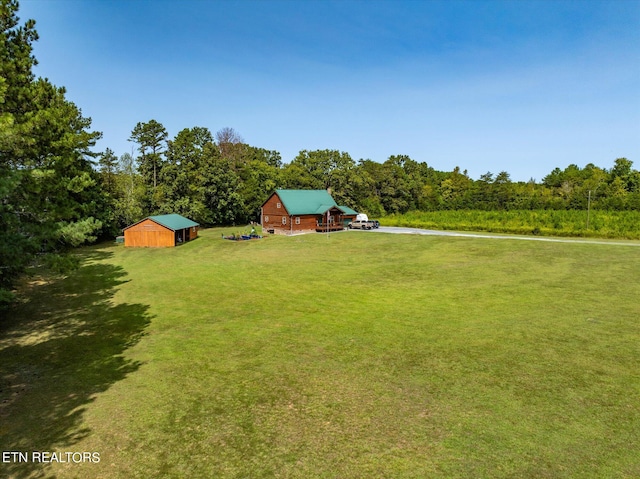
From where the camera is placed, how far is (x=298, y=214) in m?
53.8

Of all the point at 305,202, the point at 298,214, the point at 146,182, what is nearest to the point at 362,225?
the point at 305,202

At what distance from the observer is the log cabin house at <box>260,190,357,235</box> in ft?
178

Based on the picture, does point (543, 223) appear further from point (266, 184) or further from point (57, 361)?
point (57, 361)

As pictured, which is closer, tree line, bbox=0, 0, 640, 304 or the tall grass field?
tree line, bbox=0, 0, 640, 304

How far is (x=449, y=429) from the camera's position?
907 centimetres

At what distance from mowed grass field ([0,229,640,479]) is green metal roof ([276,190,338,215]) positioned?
2967 cm

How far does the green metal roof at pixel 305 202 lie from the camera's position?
180 ft

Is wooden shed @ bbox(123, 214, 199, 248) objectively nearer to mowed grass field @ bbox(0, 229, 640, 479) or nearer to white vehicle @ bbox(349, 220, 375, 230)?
mowed grass field @ bbox(0, 229, 640, 479)

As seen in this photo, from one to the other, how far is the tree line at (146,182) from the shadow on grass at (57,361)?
253cm

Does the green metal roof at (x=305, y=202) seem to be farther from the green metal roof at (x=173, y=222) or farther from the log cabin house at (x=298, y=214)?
the green metal roof at (x=173, y=222)

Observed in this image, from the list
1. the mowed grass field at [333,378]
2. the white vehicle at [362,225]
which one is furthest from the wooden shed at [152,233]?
the white vehicle at [362,225]

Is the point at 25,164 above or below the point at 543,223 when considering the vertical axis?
above

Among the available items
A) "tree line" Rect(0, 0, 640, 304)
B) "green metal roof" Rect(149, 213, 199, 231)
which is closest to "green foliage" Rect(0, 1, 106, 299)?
"tree line" Rect(0, 0, 640, 304)

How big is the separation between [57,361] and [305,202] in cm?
4534
